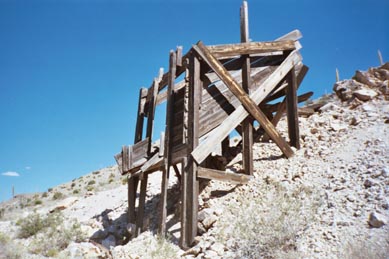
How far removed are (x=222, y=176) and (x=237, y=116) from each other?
1336mm

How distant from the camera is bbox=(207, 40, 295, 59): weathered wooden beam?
748 cm

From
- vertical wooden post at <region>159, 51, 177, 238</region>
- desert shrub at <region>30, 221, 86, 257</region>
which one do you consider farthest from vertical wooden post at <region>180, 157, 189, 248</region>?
desert shrub at <region>30, 221, 86, 257</region>

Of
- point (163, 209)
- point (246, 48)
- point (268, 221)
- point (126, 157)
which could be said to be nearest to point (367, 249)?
point (268, 221)

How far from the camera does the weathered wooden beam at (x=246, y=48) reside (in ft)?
24.5

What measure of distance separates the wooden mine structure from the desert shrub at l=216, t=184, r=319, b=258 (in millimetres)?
695

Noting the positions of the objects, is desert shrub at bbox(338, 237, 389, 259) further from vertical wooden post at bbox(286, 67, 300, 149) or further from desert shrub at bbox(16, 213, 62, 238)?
desert shrub at bbox(16, 213, 62, 238)

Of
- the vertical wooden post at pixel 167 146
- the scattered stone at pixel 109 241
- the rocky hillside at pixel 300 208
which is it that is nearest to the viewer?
the rocky hillside at pixel 300 208

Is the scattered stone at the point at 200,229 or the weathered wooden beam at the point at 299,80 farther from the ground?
the weathered wooden beam at the point at 299,80

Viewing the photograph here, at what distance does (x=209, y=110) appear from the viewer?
7.52 m

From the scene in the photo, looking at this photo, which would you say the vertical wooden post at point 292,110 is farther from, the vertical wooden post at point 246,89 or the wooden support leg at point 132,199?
the wooden support leg at point 132,199

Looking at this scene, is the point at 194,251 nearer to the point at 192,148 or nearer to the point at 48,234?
the point at 192,148

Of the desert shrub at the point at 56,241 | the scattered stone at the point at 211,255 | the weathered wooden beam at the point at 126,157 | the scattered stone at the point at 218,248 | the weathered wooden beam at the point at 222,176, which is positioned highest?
the weathered wooden beam at the point at 126,157

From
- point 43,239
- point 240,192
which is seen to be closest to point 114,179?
point 43,239

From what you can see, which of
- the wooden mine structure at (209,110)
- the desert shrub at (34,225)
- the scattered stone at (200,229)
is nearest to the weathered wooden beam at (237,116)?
the wooden mine structure at (209,110)
